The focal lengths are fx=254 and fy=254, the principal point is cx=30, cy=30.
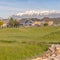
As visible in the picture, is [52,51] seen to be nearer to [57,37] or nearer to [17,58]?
[17,58]

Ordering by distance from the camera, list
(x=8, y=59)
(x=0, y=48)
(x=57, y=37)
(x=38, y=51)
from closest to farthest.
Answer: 1. (x=8, y=59)
2. (x=0, y=48)
3. (x=38, y=51)
4. (x=57, y=37)

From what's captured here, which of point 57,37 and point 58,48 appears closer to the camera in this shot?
point 58,48

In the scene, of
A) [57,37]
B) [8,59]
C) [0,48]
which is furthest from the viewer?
[57,37]

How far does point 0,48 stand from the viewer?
30.8 metres

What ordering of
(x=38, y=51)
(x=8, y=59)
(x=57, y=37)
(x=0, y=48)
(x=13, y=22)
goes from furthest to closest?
(x=13, y=22) → (x=57, y=37) → (x=38, y=51) → (x=0, y=48) → (x=8, y=59)

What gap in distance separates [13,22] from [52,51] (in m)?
95.7

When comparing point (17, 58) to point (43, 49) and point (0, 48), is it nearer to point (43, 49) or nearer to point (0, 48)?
point (0, 48)

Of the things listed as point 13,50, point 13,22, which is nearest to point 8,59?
point 13,50

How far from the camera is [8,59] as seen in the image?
2727 centimetres

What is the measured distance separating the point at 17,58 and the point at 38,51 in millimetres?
6342

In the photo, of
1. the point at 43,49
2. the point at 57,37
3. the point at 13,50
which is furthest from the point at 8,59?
the point at 57,37

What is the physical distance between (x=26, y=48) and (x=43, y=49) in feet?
9.31

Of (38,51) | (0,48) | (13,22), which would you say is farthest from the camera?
(13,22)

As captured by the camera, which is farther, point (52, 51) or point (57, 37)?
point (57, 37)
